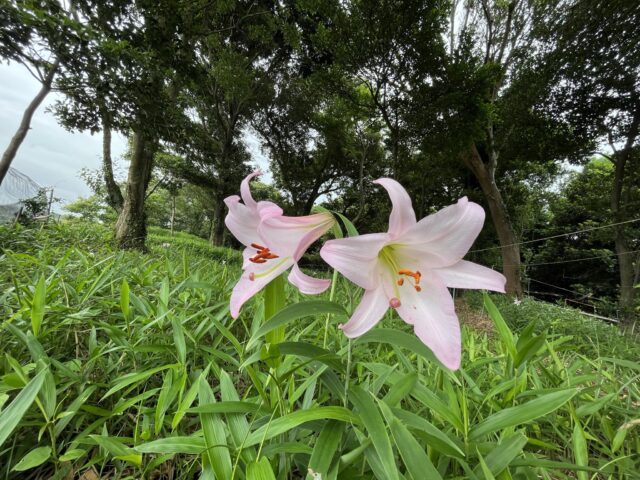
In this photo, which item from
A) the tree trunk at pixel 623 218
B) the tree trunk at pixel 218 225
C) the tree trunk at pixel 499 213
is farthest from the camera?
the tree trunk at pixel 218 225

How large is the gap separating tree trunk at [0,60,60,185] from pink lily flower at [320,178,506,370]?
4.50 metres

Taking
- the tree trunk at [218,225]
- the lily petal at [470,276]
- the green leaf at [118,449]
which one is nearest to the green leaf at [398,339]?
the lily petal at [470,276]

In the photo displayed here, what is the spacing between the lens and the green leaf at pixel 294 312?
0.44 m

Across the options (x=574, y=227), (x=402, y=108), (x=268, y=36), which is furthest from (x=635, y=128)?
(x=574, y=227)

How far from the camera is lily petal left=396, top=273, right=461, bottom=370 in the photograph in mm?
417

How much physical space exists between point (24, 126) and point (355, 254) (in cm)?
487

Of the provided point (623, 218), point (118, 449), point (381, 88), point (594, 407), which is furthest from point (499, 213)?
point (118, 449)

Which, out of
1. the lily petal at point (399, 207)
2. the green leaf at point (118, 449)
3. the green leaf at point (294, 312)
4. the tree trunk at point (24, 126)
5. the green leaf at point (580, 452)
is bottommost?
the green leaf at point (118, 449)

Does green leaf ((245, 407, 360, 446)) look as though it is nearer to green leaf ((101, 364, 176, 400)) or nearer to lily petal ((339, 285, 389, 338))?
lily petal ((339, 285, 389, 338))

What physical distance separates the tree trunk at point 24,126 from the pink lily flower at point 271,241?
14.0 ft

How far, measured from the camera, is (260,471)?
45cm

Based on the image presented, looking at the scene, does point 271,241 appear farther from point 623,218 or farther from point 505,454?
point 623,218

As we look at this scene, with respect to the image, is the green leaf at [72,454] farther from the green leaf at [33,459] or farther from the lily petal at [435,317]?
the lily petal at [435,317]

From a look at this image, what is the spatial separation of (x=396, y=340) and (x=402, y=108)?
741 centimetres
